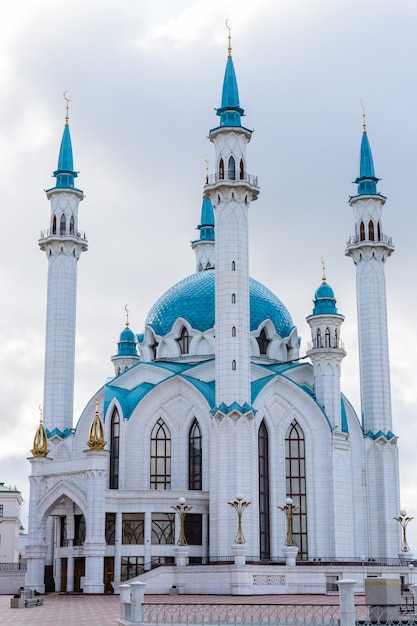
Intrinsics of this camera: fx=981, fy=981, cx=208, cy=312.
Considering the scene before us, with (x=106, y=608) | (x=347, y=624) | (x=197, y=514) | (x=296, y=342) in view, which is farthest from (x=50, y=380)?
(x=347, y=624)

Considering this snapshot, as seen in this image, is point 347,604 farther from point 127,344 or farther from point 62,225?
point 127,344

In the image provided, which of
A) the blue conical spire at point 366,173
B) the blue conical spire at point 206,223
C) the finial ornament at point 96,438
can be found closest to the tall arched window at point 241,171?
the blue conical spire at point 366,173

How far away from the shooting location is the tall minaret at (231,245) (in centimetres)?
4784

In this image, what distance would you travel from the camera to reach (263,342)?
57125 mm

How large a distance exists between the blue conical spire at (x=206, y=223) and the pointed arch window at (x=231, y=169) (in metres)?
16.3

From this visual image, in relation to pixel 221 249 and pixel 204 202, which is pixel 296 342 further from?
pixel 204 202

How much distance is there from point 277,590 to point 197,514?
22.9 ft

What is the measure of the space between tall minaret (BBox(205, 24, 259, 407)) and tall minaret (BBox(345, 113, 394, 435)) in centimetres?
907

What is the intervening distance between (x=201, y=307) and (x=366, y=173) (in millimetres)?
12962

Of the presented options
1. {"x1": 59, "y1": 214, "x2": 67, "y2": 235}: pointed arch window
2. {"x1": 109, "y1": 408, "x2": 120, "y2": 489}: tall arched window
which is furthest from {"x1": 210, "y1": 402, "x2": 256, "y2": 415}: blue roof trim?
{"x1": 59, "y1": 214, "x2": 67, "y2": 235}: pointed arch window

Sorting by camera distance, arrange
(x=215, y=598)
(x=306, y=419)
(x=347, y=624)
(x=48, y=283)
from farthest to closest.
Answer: (x=48, y=283) → (x=306, y=419) → (x=215, y=598) → (x=347, y=624)

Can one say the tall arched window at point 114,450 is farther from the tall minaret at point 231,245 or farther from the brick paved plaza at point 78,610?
the brick paved plaza at point 78,610

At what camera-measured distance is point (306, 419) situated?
51.4 m

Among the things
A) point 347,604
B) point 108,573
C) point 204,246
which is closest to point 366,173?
point 204,246
